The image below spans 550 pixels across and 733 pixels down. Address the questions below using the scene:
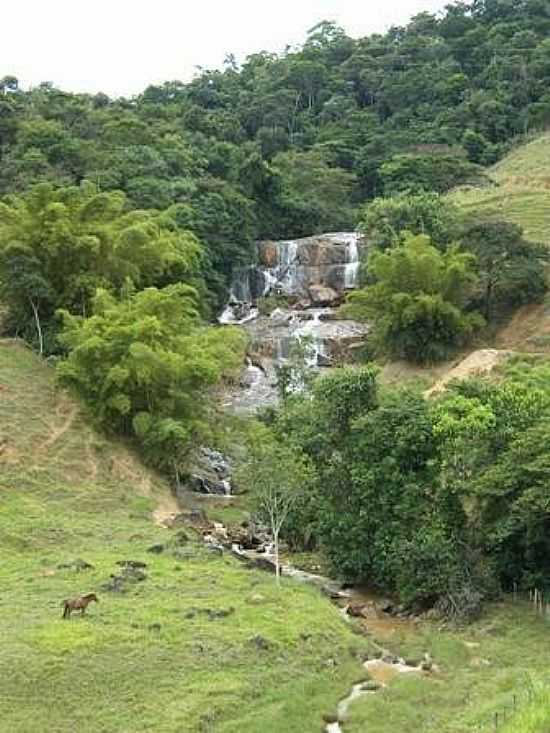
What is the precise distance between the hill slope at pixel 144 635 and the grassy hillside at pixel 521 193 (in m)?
36.5

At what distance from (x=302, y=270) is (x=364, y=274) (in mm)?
6160

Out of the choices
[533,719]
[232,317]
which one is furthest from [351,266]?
[533,719]

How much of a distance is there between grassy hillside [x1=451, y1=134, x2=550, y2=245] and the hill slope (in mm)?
36469

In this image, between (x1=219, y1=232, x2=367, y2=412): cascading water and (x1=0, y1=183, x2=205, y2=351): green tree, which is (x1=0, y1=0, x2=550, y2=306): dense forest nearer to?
(x1=219, y1=232, x2=367, y2=412): cascading water

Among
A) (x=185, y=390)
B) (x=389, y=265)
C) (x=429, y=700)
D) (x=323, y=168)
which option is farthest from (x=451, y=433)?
(x=323, y=168)

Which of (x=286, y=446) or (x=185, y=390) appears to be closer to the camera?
(x=286, y=446)

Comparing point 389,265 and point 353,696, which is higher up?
point 389,265

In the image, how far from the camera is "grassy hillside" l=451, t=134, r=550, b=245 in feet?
197

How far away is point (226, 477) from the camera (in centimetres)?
4066

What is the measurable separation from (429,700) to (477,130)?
3084 inches

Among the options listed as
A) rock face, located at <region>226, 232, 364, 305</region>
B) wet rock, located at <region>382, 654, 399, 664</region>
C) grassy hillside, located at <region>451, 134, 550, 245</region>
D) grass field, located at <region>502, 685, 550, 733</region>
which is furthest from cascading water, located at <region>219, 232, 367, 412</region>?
grass field, located at <region>502, 685, 550, 733</region>

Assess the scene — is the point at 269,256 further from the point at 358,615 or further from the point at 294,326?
the point at 358,615

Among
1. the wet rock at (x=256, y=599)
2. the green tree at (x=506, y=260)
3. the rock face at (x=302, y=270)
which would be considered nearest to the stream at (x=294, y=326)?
the rock face at (x=302, y=270)

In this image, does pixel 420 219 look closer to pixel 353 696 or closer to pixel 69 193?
pixel 69 193
